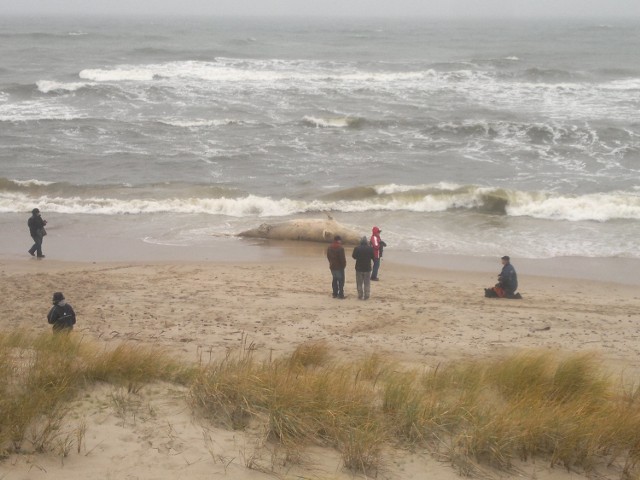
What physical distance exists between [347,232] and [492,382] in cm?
1001

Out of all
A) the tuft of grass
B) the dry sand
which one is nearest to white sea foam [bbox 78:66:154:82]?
the dry sand

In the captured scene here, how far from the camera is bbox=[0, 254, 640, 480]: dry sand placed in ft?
18.9

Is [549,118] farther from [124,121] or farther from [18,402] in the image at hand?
[18,402]

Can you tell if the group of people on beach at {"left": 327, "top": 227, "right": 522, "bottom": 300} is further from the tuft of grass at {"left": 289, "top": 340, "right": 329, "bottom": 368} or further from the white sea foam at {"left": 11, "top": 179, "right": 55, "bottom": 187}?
the white sea foam at {"left": 11, "top": 179, "right": 55, "bottom": 187}

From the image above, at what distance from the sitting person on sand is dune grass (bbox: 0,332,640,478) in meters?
5.21

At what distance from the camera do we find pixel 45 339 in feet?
25.6

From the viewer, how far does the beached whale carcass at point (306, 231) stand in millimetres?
17078

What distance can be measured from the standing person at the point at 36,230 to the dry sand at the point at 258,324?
496 millimetres

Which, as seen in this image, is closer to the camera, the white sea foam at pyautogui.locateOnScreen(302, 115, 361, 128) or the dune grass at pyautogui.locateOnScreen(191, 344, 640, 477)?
the dune grass at pyautogui.locateOnScreen(191, 344, 640, 477)

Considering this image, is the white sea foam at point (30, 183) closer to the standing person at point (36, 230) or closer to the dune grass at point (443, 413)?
the standing person at point (36, 230)

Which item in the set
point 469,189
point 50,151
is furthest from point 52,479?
point 50,151

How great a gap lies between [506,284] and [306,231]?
229 inches

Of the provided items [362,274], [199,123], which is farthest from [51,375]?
[199,123]

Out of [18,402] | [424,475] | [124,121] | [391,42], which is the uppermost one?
[391,42]
